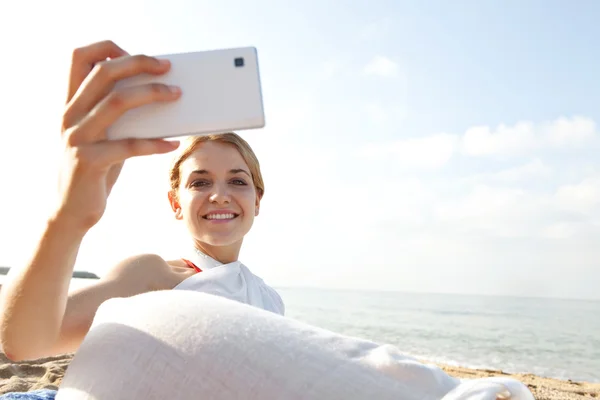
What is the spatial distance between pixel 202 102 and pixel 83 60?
0.24 metres

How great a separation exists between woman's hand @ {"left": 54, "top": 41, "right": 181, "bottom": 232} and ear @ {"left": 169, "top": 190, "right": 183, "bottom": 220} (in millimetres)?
1351

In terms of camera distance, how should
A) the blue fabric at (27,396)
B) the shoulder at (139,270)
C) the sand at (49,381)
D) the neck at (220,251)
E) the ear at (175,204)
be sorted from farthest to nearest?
1. the sand at (49,381)
2. the ear at (175,204)
3. the neck at (220,251)
4. the shoulder at (139,270)
5. the blue fabric at (27,396)

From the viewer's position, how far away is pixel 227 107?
96cm

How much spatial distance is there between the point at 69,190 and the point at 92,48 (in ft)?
0.90

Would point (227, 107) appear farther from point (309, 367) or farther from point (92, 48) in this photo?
point (309, 367)

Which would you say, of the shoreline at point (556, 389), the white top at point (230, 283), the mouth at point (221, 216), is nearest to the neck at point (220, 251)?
the white top at point (230, 283)

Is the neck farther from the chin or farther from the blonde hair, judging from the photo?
the blonde hair

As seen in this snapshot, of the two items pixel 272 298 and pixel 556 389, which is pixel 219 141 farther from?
pixel 556 389

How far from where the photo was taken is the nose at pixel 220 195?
6.73 ft

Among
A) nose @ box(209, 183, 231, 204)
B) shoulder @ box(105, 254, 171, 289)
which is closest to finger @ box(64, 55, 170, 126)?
shoulder @ box(105, 254, 171, 289)

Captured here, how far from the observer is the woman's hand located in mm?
896

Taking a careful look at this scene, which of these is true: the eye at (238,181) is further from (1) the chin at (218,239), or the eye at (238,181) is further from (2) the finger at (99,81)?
(2) the finger at (99,81)

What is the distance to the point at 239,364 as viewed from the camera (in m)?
0.92

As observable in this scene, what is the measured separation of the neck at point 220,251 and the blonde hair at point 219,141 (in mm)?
275
